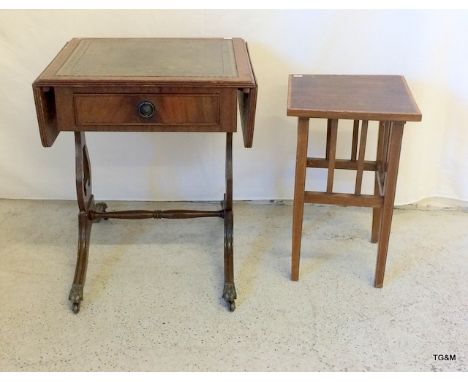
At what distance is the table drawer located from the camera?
5.82 feet

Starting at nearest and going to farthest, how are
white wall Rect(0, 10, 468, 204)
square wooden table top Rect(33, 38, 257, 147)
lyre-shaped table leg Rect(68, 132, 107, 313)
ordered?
square wooden table top Rect(33, 38, 257, 147) < lyre-shaped table leg Rect(68, 132, 107, 313) < white wall Rect(0, 10, 468, 204)

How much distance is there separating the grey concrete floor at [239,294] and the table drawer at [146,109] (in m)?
0.61

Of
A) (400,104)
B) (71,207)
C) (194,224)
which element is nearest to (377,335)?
(400,104)

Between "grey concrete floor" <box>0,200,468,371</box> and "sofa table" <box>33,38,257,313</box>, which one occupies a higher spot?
"sofa table" <box>33,38,257,313</box>

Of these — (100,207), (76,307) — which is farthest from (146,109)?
(100,207)

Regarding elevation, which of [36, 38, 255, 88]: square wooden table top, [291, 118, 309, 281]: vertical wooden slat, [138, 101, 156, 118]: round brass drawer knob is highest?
[36, 38, 255, 88]: square wooden table top

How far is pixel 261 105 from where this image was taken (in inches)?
96.6

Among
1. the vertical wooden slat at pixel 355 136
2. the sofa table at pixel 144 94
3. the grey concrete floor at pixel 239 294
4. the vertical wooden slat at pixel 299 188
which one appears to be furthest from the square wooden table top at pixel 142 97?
the grey concrete floor at pixel 239 294

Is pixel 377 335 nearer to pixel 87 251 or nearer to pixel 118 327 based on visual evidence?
pixel 118 327

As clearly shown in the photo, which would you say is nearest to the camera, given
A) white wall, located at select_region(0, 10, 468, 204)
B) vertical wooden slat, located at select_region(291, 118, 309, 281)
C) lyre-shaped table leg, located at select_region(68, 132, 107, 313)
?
vertical wooden slat, located at select_region(291, 118, 309, 281)

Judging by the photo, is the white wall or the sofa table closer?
the sofa table

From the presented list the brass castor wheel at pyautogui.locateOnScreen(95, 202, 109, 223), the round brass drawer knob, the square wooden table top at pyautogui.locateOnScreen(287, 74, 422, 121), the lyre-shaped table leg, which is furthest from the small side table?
the brass castor wheel at pyautogui.locateOnScreen(95, 202, 109, 223)

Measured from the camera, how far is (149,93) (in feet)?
5.81

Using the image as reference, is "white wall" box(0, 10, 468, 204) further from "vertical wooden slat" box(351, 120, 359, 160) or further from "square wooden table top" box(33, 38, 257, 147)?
"square wooden table top" box(33, 38, 257, 147)
